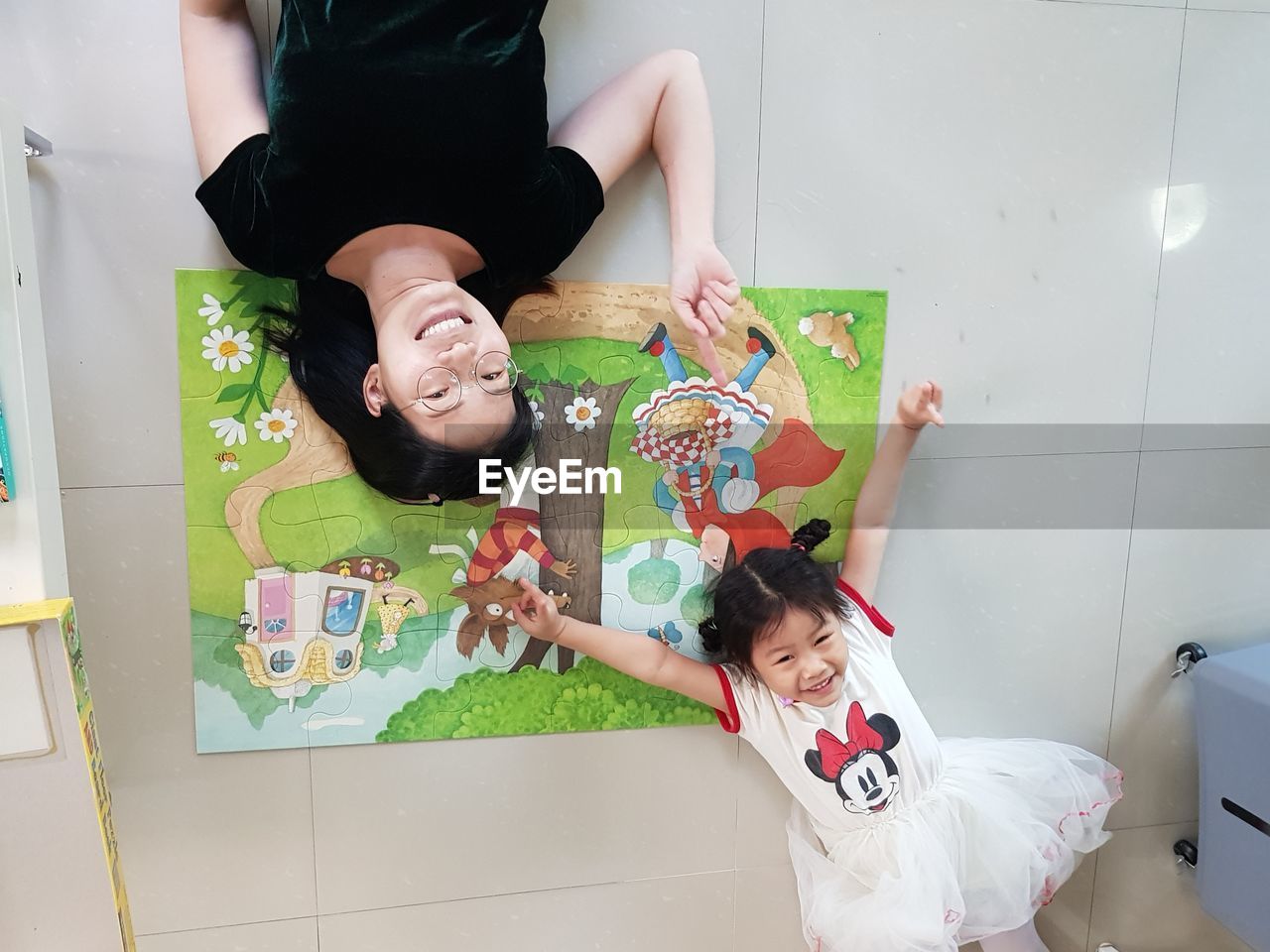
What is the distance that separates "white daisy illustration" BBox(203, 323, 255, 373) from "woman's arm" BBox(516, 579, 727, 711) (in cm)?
47

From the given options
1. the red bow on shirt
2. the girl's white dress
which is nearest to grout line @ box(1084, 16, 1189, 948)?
the girl's white dress

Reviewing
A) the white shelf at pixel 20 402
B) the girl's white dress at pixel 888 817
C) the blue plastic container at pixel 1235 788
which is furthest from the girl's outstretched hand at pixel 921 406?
the white shelf at pixel 20 402

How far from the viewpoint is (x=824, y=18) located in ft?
3.61

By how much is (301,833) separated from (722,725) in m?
0.62

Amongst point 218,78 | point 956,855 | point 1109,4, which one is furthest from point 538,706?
point 1109,4

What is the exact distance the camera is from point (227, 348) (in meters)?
1.03

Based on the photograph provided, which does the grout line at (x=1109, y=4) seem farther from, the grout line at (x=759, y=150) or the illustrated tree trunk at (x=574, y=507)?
the illustrated tree trunk at (x=574, y=507)

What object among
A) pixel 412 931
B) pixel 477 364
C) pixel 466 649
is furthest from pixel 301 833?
pixel 477 364

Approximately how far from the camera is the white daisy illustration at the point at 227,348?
3.37 feet

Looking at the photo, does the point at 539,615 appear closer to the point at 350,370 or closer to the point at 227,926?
the point at 350,370

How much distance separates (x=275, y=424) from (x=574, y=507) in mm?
406

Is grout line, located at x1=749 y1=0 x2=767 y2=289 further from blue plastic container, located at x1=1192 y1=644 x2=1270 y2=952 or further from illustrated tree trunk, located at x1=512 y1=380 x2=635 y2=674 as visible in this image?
blue plastic container, located at x1=1192 y1=644 x2=1270 y2=952

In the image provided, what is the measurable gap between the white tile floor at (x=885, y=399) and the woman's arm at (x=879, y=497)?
0.06m

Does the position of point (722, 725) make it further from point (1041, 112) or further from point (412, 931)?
point (1041, 112)
